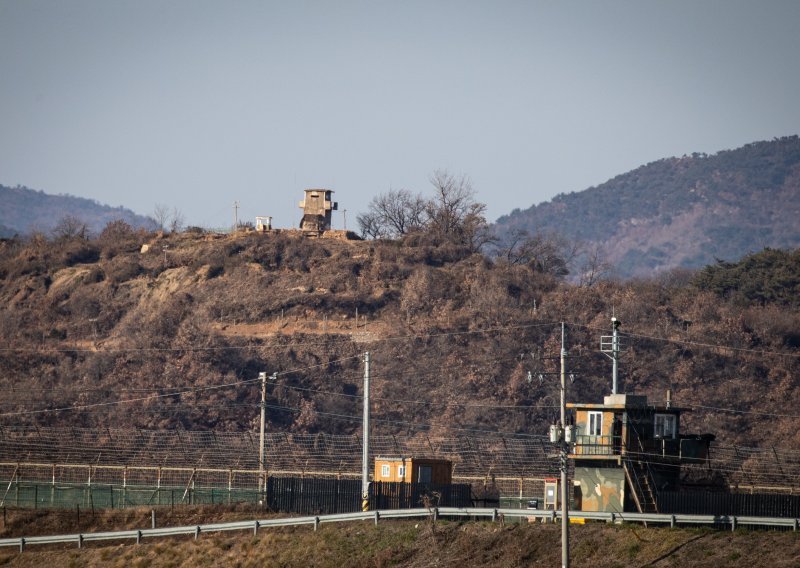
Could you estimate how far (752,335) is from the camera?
110000 millimetres

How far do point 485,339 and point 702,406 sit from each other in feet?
57.7

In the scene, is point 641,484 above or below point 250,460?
above

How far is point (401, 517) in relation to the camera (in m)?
52.3

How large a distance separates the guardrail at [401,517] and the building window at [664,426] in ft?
26.5

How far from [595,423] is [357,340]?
2001 inches

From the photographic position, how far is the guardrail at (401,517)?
46219mm

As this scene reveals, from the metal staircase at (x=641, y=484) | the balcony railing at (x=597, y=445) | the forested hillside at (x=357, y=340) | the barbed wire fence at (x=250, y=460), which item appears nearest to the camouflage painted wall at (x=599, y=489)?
the metal staircase at (x=641, y=484)

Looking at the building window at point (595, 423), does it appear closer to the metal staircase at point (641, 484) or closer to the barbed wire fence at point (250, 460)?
the metal staircase at point (641, 484)

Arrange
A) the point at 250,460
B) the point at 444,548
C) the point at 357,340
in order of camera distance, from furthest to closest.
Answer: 1. the point at 357,340
2. the point at 250,460
3. the point at 444,548

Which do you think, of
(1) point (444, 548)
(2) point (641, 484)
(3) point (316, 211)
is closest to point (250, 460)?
(2) point (641, 484)

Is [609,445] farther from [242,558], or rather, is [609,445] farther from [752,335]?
[752,335]

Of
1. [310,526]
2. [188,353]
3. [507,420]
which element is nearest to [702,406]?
[507,420]

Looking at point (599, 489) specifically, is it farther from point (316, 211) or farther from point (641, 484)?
point (316, 211)

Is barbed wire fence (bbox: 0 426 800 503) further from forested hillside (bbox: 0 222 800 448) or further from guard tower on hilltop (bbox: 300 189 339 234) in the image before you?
guard tower on hilltop (bbox: 300 189 339 234)
